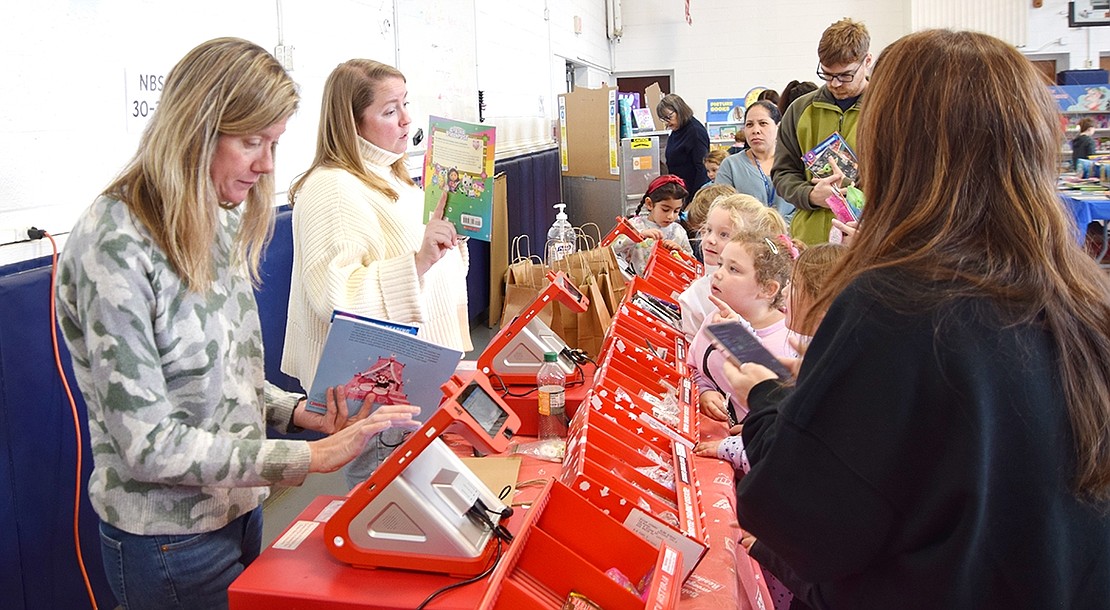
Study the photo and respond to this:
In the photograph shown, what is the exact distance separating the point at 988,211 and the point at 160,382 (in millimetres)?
1202

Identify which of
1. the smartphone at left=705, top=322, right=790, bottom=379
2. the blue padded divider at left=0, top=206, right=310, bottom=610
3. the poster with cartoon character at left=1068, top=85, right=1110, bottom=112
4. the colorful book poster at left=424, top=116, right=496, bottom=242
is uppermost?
the poster with cartoon character at left=1068, top=85, right=1110, bottom=112

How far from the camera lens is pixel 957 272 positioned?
3.65 feet

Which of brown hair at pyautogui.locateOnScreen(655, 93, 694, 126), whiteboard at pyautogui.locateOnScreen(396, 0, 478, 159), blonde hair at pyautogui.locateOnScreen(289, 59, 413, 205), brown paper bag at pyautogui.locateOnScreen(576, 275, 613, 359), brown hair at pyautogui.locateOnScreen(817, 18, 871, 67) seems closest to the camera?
blonde hair at pyautogui.locateOnScreen(289, 59, 413, 205)

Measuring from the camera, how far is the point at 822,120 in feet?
11.9

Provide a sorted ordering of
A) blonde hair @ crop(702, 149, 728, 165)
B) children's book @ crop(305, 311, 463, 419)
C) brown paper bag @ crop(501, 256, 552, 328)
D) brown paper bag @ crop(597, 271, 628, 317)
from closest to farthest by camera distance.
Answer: children's book @ crop(305, 311, 463, 419), brown paper bag @ crop(597, 271, 628, 317), brown paper bag @ crop(501, 256, 552, 328), blonde hair @ crop(702, 149, 728, 165)

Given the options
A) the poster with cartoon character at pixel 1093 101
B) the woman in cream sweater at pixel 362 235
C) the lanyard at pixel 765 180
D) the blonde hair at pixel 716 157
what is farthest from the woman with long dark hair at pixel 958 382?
the poster with cartoon character at pixel 1093 101

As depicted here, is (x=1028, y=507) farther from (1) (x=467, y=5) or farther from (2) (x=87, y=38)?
(1) (x=467, y=5)

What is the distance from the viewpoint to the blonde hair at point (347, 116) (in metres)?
2.40

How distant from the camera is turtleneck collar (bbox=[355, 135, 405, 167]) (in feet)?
8.08

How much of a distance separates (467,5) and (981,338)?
6582mm

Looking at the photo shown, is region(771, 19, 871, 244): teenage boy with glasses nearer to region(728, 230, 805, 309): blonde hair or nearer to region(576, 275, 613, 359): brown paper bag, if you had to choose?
region(728, 230, 805, 309): blonde hair

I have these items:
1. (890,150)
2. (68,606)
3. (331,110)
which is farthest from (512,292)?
(890,150)

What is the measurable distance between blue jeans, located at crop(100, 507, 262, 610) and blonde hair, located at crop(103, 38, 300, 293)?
43cm

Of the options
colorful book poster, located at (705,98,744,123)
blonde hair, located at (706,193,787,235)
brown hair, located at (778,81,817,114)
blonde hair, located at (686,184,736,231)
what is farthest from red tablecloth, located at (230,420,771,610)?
colorful book poster, located at (705,98,744,123)
